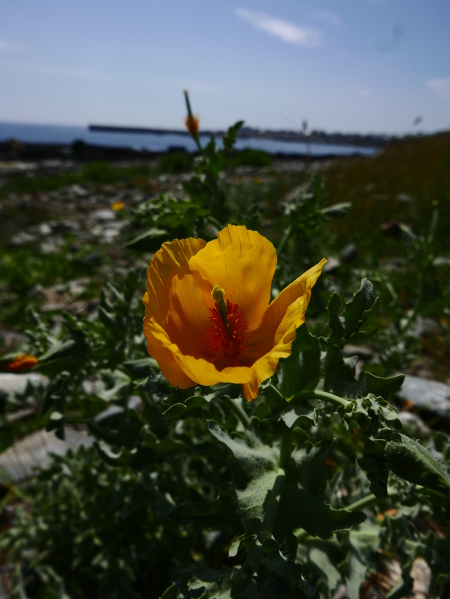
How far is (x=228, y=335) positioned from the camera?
1.08 meters

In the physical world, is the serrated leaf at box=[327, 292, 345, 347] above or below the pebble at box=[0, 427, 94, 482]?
above

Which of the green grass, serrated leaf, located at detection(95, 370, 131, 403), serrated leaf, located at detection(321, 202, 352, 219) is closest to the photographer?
serrated leaf, located at detection(95, 370, 131, 403)

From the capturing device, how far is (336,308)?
1.13 metres

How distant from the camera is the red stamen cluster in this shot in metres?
1.08

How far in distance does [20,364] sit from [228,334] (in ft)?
2.44

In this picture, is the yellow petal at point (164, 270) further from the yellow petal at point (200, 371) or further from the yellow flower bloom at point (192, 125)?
the yellow flower bloom at point (192, 125)

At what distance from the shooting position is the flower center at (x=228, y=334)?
3.55ft

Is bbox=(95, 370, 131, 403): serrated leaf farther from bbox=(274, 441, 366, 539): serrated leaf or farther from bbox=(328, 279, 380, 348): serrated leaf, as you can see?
bbox=(328, 279, 380, 348): serrated leaf

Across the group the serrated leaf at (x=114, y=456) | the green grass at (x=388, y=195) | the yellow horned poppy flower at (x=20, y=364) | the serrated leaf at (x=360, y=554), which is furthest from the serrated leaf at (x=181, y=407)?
the green grass at (x=388, y=195)

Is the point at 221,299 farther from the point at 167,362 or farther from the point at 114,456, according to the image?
the point at 114,456

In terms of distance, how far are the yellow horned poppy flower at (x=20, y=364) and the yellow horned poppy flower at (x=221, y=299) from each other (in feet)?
2.06

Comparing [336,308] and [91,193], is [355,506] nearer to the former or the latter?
[336,308]

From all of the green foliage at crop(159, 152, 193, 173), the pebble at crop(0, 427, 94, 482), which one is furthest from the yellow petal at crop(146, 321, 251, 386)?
the green foliage at crop(159, 152, 193, 173)

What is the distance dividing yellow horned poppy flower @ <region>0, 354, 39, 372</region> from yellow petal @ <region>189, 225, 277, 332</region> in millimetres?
680
